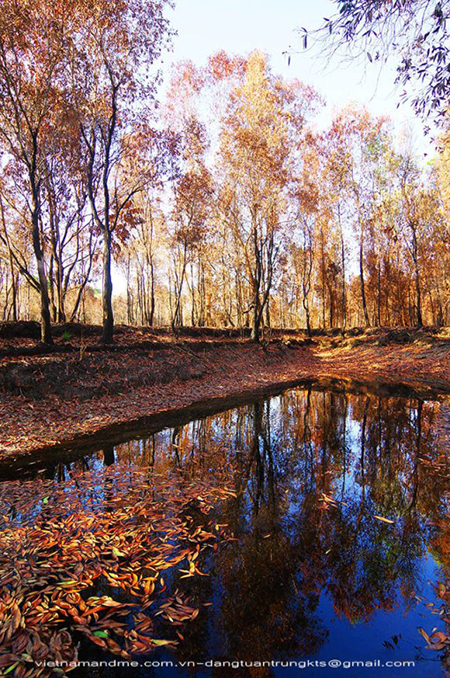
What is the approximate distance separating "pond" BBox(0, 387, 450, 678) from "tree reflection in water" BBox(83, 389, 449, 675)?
0.01m

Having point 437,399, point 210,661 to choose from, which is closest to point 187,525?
point 210,661

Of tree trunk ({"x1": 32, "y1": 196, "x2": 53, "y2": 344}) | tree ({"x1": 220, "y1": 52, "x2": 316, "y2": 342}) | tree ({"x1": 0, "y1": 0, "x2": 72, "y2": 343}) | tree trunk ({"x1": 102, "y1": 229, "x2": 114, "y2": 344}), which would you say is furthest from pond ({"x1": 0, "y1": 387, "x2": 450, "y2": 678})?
tree ({"x1": 220, "y1": 52, "x2": 316, "y2": 342})

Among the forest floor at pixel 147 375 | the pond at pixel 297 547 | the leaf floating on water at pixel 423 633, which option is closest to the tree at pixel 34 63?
the forest floor at pixel 147 375

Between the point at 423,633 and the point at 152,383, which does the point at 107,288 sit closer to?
the point at 152,383

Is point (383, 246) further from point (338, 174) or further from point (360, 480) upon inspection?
point (360, 480)

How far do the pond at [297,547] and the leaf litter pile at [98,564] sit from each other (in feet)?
0.16

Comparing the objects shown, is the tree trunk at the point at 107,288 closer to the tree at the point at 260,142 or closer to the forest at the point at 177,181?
the forest at the point at 177,181

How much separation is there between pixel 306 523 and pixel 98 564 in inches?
90.4

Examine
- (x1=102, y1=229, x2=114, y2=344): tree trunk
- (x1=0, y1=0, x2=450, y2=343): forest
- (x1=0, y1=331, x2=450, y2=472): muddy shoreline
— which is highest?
(x1=0, y1=0, x2=450, y2=343): forest

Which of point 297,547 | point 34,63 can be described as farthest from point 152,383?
point 34,63

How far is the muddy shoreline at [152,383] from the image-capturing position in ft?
23.9

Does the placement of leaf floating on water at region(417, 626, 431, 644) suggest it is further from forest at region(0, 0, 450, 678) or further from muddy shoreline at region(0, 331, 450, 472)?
muddy shoreline at region(0, 331, 450, 472)

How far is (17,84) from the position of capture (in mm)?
10867

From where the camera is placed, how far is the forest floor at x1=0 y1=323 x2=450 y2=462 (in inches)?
311
